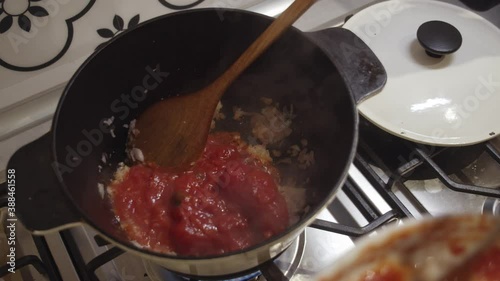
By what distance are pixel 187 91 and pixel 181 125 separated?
10cm

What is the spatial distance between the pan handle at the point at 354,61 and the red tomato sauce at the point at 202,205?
0.19m

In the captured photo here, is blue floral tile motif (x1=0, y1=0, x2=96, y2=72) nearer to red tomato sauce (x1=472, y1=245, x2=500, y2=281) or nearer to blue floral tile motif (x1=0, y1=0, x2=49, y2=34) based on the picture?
blue floral tile motif (x1=0, y1=0, x2=49, y2=34)

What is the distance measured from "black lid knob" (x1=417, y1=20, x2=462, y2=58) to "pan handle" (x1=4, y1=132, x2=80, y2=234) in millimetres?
547

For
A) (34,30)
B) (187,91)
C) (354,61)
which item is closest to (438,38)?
(354,61)

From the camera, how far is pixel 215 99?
0.68 metres

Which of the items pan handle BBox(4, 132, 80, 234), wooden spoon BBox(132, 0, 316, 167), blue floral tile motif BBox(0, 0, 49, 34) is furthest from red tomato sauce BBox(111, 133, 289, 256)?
blue floral tile motif BBox(0, 0, 49, 34)

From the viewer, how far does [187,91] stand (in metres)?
0.78

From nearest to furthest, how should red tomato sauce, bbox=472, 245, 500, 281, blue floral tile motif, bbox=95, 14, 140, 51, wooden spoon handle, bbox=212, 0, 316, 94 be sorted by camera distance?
red tomato sauce, bbox=472, 245, 500, 281, wooden spoon handle, bbox=212, 0, 316, 94, blue floral tile motif, bbox=95, 14, 140, 51

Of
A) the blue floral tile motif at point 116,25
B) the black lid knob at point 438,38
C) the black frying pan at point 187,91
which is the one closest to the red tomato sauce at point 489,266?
the black frying pan at point 187,91

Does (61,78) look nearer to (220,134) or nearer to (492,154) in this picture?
(220,134)

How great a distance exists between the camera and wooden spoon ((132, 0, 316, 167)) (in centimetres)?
67

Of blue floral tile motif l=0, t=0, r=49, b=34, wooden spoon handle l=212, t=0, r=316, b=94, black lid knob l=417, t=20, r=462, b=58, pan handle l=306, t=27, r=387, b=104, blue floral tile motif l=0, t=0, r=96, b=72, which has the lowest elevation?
black lid knob l=417, t=20, r=462, b=58

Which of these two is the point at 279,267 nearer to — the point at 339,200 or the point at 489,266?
the point at 339,200

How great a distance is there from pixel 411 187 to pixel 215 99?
0.32m
